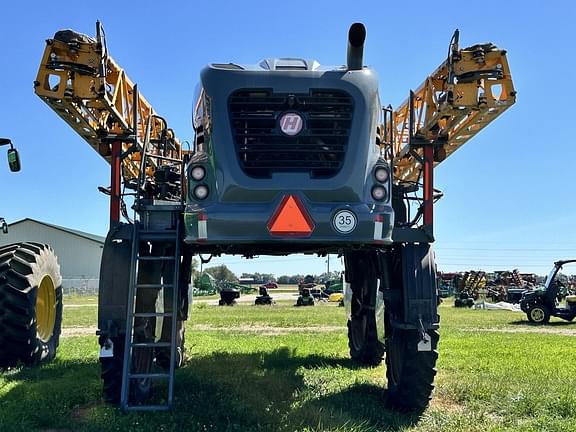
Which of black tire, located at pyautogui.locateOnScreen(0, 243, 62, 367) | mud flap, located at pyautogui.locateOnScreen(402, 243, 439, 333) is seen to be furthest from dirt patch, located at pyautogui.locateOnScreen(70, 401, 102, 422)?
mud flap, located at pyautogui.locateOnScreen(402, 243, 439, 333)

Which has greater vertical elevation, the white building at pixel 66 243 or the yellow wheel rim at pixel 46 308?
the white building at pixel 66 243

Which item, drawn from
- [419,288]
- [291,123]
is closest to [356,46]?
[291,123]

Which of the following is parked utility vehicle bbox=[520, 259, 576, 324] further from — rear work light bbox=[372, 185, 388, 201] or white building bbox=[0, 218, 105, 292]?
white building bbox=[0, 218, 105, 292]

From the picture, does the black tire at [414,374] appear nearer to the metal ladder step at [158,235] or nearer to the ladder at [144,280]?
the ladder at [144,280]

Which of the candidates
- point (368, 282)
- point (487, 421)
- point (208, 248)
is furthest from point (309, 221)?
point (368, 282)

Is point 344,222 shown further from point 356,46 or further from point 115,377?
point 115,377

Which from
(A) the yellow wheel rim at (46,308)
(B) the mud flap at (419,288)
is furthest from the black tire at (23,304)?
(B) the mud flap at (419,288)

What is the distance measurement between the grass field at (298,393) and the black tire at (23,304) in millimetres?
295

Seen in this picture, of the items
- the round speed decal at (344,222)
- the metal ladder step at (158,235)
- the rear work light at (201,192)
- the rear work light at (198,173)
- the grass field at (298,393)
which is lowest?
the grass field at (298,393)

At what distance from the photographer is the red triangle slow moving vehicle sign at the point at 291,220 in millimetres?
5168

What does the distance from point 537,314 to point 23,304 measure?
722 inches

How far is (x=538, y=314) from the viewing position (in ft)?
70.7

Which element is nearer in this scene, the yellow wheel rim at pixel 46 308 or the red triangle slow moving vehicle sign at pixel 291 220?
the red triangle slow moving vehicle sign at pixel 291 220

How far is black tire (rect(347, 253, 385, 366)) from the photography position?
29.6 feet
